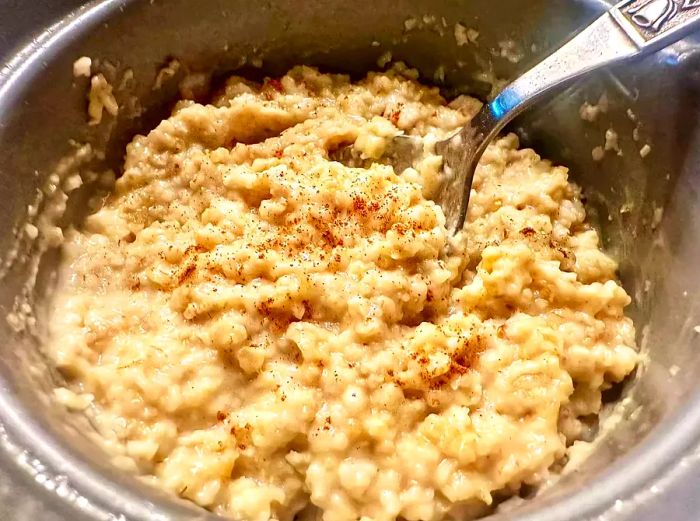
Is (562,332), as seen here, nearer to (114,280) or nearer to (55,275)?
(114,280)

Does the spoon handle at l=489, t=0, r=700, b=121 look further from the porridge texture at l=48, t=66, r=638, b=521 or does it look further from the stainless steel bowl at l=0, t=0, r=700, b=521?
the porridge texture at l=48, t=66, r=638, b=521

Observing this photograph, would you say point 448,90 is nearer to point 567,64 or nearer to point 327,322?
point 567,64

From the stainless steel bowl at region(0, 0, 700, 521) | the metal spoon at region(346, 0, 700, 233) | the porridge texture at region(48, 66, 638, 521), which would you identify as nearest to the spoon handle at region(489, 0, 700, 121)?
the metal spoon at region(346, 0, 700, 233)

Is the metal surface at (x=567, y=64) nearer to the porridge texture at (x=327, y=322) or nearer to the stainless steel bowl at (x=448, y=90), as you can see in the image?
the porridge texture at (x=327, y=322)

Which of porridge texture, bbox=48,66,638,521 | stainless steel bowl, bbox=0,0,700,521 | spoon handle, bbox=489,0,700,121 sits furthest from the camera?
spoon handle, bbox=489,0,700,121

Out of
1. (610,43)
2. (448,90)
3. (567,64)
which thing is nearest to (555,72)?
(567,64)

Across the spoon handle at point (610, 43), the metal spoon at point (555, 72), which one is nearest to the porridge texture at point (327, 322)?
the metal spoon at point (555, 72)
